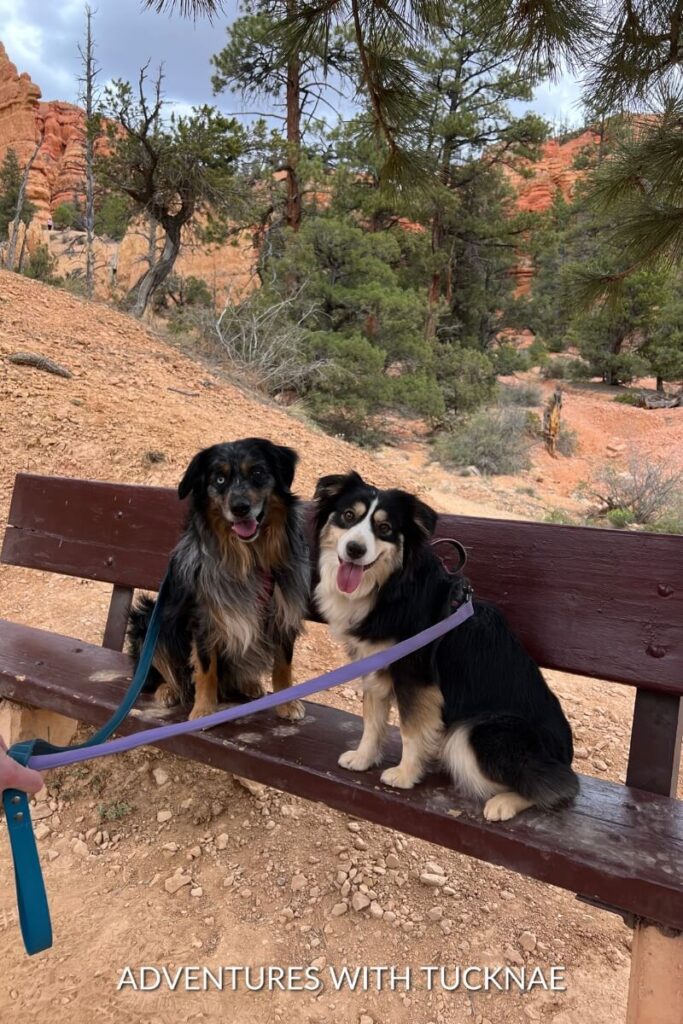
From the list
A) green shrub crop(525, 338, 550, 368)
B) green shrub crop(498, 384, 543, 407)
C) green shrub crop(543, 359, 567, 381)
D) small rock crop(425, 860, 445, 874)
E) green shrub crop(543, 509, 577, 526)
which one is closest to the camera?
small rock crop(425, 860, 445, 874)

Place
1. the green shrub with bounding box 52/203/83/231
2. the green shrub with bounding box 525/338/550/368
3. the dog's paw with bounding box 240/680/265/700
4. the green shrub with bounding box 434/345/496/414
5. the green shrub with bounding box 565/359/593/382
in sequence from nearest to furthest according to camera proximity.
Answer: the dog's paw with bounding box 240/680/265/700, the green shrub with bounding box 434/345/496/414, the green shrub with bounding box 565/359/593/382, the green shrub with bounding box 525/338/550/368, the green shrub with bounding box 52/203/83/231

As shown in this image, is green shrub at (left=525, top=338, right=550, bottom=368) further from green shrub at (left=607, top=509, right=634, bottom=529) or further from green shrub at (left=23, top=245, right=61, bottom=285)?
green shrub at (left=23, top=245, right=61, bottom=285)

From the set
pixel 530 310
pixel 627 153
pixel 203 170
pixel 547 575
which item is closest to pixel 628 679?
pixel 547 575

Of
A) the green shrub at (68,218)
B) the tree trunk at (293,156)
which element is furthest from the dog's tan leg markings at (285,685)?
the green shrub at (68,218)

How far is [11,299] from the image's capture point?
30.8ft

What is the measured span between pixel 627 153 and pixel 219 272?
88.1ft

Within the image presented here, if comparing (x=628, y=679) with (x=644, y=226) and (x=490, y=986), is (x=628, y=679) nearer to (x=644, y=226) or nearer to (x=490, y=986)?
(x=490, y=986)

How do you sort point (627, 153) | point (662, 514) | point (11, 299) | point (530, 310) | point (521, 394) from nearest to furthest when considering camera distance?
1. point (627, 153)
2. point (11, 299)
3. point (662, 514)
4. point (521, 394)
5. point (530, 310)

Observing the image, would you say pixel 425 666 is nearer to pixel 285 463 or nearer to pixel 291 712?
pixel 291 712

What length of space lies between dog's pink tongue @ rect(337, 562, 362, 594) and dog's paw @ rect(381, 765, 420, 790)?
0.55 meters

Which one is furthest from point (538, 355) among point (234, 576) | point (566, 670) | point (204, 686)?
point (204, 686)

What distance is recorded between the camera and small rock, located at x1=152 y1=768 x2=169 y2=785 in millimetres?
2990

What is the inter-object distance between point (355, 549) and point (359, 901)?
137 cm

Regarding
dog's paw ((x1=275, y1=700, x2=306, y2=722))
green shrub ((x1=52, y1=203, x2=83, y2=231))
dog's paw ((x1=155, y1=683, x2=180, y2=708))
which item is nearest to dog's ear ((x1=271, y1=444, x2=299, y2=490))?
dog's paw ((x1=275, y1=700, x2=306, y2=722))
